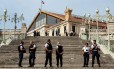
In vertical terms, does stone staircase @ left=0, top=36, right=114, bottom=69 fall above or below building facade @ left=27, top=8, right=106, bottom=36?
below

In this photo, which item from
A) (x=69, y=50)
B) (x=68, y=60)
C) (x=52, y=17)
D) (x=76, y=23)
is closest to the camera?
(x=68, y=60)

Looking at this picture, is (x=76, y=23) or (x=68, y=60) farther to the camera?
(x=76, y=23)

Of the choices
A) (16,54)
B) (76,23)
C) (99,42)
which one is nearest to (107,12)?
(99,42)

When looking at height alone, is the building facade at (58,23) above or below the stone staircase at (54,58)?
above

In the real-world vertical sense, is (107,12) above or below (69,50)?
above

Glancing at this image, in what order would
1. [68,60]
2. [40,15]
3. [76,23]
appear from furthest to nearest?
[40,15], [76,23], [68,60]

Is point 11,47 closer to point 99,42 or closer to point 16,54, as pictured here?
point 16,54

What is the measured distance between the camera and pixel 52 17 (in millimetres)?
84688

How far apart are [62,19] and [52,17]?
594 centimetres

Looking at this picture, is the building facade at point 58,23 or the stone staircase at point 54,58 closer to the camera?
the stone staircase at point 54,58

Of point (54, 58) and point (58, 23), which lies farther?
point (58, 23)

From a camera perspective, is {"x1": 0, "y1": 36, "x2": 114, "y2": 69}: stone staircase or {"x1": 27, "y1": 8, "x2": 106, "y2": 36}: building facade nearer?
{"x1": 0, "y1": 36, "x2": 114, "y2": 69}: stone staircase

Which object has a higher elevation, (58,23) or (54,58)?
(58,23)

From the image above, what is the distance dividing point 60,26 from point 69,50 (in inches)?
1558
